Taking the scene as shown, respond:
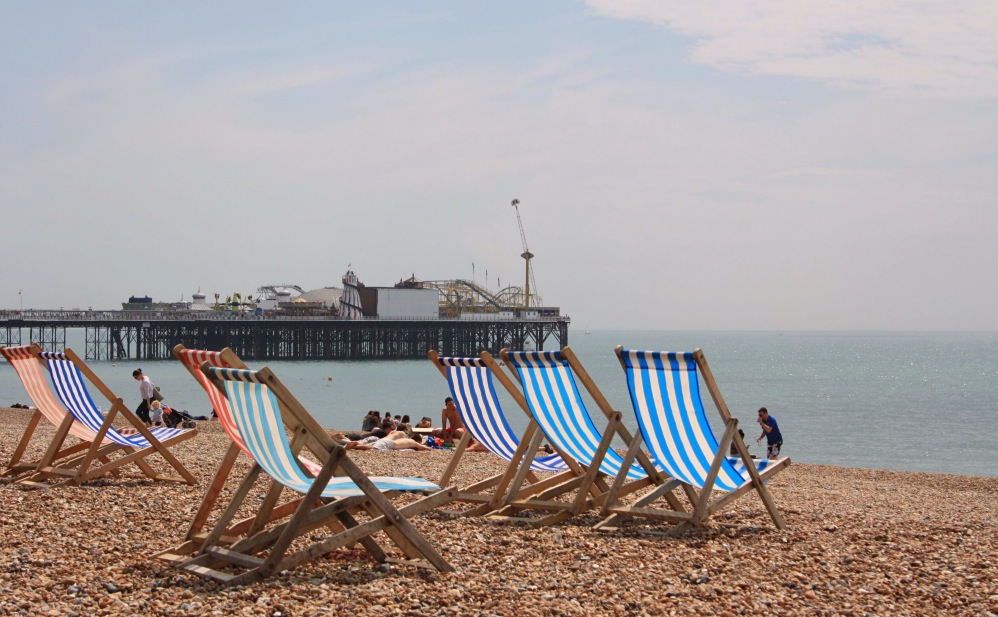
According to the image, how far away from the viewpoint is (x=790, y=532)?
402cm

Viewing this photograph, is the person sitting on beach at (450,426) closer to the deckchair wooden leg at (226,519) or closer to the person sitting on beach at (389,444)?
the person sitting on beach at (389,444)

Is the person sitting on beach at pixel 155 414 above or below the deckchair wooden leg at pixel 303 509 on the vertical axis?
below

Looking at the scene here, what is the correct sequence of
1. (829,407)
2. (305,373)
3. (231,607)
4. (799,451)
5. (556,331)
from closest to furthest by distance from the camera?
(231,607)
(799,451)
(829,407)
(305,373)
(556,331)

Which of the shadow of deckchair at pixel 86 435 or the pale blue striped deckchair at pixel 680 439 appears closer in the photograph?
the pale blue striped deckchair at pixel 680 439

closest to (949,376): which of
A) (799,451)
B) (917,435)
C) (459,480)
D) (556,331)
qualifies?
(556,331)

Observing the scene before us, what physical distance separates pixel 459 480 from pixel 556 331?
58.7 m

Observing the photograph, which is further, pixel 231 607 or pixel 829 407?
pixel 829 407

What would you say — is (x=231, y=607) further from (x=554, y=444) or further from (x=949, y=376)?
(x=949, y=376)

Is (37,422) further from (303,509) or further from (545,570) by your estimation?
(545,570)

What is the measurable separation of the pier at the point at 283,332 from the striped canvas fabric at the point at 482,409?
50.4 m

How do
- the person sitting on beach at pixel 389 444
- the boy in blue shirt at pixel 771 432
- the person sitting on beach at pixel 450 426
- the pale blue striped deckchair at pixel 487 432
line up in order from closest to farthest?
the pale blue striped deckchair at pixel 487 432
the person sitting on beach at pixel 389 444
the boy in blue shirt at pixel 771 432
the person sitting on beach at pixel 450 426

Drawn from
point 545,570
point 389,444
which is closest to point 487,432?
point 545,570

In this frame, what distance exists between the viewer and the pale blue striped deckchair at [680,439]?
13.3 ft

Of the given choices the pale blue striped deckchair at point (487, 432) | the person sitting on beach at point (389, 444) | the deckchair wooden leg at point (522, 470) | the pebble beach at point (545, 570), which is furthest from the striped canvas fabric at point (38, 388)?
the person sitting on beach at point (389, 444)
